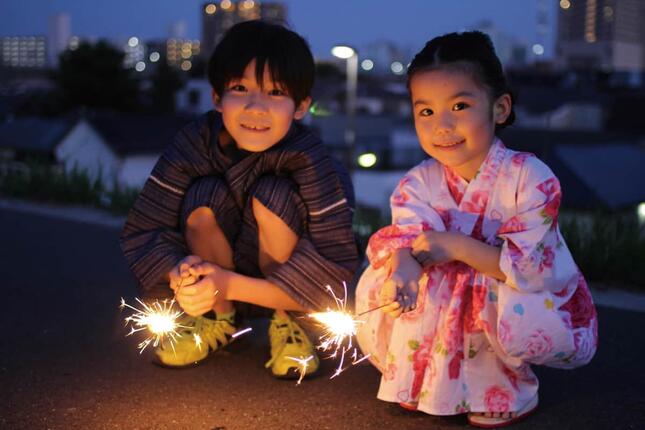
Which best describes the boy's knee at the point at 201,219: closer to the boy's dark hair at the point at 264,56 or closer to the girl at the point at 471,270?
the boy's dark hair at the point at 264,56

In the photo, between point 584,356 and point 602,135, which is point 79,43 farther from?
point 584,356

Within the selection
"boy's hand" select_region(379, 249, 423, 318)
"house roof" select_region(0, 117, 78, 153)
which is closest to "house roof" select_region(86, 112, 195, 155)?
"house roof" select_region(0, 117, 78, 153)

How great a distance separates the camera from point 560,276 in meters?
1.99

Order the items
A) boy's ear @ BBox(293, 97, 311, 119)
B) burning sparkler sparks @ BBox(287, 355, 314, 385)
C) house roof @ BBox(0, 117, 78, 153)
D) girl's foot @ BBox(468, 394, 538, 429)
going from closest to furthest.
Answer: girl's foot @ BBox(468, 394, 538, 429), burning sparkler sparks @ BBox(287, 355, 314, 385), boy's ear @ BBox(293, 97, 311, 119), house roof @ BBox(0, 117, 78, 153)

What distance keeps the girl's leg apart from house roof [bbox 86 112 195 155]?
Answer: 79.0 feet

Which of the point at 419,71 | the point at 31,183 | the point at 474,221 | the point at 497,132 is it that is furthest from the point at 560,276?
the point at 31,183

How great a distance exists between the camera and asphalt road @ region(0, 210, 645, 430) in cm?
208

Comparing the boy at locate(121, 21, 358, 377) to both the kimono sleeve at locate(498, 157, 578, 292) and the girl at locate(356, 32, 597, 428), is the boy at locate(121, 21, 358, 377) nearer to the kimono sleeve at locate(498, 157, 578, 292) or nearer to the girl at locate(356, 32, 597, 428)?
the girl at locate(356, 32, 597, 428)

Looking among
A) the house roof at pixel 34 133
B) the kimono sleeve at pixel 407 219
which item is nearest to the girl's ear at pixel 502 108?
the kimono sleeve at pixel 407 219

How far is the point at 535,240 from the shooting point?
1974mm

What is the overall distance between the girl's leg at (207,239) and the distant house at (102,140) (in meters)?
23.8

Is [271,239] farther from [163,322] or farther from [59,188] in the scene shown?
[59,188]

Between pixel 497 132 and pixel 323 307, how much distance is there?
0.74m

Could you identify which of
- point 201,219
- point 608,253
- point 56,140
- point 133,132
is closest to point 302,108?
point 201,219
